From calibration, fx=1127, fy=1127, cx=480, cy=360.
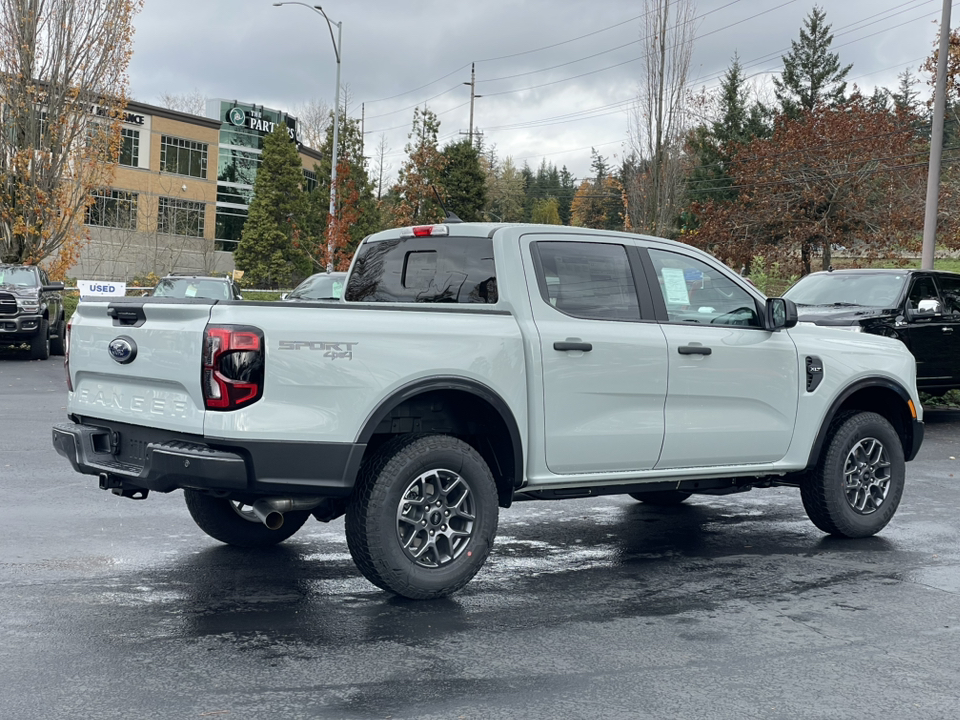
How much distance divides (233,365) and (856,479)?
4544 millimetres

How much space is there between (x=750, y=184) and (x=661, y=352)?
4070 cm

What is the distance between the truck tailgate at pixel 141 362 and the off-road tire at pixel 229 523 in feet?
3.61

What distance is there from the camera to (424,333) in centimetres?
564

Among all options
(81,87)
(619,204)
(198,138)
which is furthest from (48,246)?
(619,204)

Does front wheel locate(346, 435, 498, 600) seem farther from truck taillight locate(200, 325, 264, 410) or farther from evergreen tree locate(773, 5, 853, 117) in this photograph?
evergreen tree locate(773, 5, 853, 117)

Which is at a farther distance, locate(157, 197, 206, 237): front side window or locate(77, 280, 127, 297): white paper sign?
locate(157, 197, 206, 237): front side window

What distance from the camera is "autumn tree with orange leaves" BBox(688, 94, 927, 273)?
41906mm

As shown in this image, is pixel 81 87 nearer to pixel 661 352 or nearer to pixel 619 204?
pixel 661 352

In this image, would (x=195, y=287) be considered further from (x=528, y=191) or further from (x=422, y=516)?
(x=528, y=191)

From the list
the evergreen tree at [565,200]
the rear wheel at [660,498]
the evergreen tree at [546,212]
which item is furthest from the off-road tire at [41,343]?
the evergreen tree at [565,200]

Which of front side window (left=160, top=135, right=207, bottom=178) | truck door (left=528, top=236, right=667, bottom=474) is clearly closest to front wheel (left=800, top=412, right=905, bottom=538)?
truck door (left=528, top=236, right=667, bottom=474)

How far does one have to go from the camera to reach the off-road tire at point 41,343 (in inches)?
839

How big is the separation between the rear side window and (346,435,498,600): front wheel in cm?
97

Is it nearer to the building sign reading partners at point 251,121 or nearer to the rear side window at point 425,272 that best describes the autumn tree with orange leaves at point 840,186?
the rear side window at point 425,272
